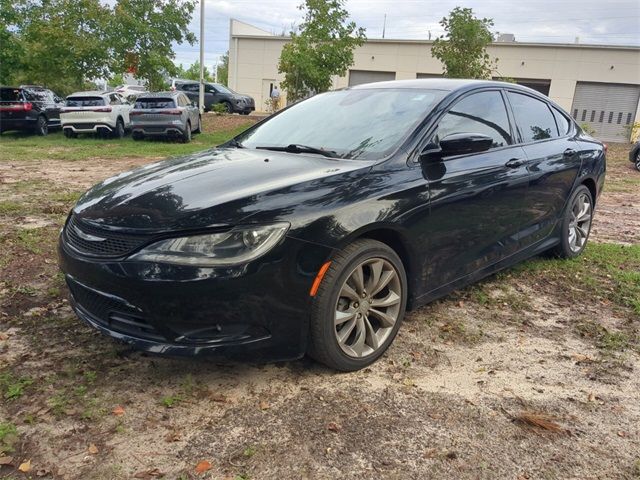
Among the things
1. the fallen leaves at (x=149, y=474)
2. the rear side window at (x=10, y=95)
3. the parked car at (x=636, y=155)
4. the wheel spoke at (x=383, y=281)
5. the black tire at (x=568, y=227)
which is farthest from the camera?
the rear side window at (x=10, y=95)

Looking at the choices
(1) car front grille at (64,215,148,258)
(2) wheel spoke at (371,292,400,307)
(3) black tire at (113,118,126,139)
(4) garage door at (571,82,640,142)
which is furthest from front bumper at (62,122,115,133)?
(4) garage door at (571,82,640,142)

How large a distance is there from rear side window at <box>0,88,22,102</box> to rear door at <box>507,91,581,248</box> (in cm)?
1691

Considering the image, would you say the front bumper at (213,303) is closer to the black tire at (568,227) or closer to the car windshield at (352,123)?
the car windshield at (352,123)

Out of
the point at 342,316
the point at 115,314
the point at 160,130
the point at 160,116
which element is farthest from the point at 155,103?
the point at 342,316

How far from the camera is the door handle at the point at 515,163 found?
4000mm

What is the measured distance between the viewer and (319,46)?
788 inches

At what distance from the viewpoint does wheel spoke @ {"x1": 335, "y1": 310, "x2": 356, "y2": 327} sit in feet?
9.61

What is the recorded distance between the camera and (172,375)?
9.88ft

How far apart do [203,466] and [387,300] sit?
1.42m

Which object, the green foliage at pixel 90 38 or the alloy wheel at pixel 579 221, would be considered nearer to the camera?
the alloy wheel at pixel 579 221

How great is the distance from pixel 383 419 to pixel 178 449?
99 cm

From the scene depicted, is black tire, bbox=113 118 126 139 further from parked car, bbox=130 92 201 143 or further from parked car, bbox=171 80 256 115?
parked car, bbox=171 80 256 115

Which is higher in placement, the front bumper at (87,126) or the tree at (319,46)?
the tree at (319,46)

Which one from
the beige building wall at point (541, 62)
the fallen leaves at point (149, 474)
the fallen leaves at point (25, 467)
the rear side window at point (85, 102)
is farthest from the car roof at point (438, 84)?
the beige building wall at point (541, 62)
